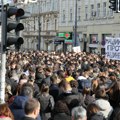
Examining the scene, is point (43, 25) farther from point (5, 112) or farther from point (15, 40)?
point (5, 112)

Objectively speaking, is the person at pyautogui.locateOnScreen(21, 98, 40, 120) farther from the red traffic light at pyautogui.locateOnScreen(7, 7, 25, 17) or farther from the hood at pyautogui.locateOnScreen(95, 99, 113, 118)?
the red traffic light at pyautogui.locateOnScreen(7, 7, 25, 17)

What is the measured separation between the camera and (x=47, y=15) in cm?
7869

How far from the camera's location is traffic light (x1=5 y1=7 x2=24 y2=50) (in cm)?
888

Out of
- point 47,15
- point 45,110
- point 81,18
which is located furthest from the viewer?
point 47,15

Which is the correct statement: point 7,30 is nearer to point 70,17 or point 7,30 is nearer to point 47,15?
point 70,17

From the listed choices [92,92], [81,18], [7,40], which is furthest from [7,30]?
[81,18]

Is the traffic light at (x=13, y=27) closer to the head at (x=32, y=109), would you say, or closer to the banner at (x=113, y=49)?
the head at (x=32, y=109)

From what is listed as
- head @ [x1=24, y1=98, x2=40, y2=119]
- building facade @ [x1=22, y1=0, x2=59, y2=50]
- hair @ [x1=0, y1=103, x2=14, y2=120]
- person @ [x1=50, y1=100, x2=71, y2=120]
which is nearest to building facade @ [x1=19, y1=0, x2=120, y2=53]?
building facade @ [x1=22, y1=0, x2=59, y2=50]

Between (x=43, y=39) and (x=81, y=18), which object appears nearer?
(x=81, y=18)

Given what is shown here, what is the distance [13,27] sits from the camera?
8906mm

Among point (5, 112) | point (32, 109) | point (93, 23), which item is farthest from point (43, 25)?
point (5, 112)

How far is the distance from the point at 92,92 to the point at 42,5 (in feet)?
234

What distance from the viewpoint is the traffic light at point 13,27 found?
8875mm

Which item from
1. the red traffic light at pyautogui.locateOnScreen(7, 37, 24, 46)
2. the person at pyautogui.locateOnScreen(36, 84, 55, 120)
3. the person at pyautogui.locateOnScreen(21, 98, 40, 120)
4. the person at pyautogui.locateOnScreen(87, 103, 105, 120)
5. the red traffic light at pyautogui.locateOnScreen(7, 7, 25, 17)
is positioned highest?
the red traffic light at pyautogui.locateOnScreen(7, 7, 25, 17)
